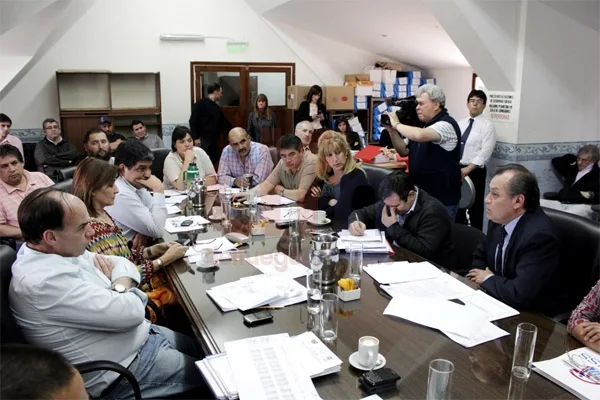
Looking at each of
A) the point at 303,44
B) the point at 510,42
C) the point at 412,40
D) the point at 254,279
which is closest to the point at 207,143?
the point at 303,44

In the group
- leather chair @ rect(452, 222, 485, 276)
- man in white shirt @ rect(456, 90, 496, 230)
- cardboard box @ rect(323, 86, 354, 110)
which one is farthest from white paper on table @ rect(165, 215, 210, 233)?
cardboard box @ rect(323, 86, 354, 110)

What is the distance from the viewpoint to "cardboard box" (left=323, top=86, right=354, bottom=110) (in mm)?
7226

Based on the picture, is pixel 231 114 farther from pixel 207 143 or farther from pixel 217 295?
pixel 217 295

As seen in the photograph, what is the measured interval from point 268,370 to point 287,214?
5.60 feet

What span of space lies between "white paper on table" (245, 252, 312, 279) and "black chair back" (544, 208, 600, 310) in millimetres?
1054

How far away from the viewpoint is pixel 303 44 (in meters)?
7.29

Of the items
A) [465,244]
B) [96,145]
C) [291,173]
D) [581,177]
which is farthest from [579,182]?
[96,145]

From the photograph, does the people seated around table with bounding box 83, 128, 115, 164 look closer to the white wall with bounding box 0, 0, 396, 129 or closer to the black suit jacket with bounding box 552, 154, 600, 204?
the white wall with bounding box 0, 0, 396, 129

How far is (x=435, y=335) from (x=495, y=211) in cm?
71

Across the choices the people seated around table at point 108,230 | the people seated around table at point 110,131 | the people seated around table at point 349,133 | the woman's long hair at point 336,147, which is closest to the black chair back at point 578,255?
the woman's long hair at point 336,147

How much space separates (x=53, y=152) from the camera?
5.56 metres

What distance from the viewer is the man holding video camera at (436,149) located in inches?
127

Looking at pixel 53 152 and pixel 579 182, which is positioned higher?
pixel 53 152

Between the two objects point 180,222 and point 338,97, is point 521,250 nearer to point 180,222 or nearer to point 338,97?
point 180,222
